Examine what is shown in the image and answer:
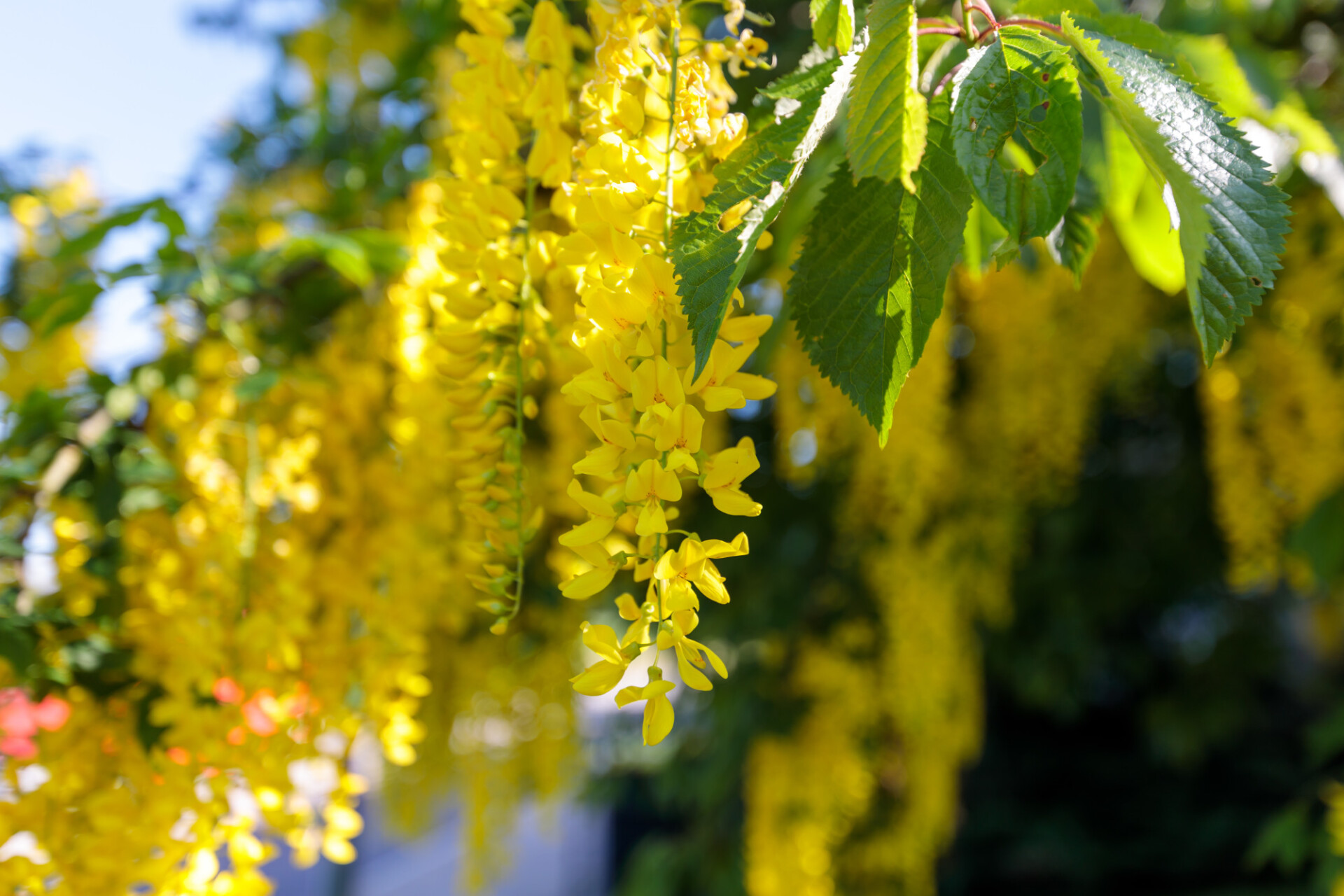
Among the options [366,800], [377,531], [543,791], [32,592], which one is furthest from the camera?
[366,800]

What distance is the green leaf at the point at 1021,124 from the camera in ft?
1.42

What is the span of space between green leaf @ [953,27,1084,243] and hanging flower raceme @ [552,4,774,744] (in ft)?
0.44

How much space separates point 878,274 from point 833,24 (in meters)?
0.15

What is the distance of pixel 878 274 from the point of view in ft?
1.48

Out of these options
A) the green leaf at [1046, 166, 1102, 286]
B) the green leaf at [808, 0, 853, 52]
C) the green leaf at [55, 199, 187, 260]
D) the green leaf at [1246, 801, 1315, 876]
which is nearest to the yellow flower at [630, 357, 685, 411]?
the green leaf at [808, 0, 853, 52]

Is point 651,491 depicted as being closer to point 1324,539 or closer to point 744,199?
point 744,199

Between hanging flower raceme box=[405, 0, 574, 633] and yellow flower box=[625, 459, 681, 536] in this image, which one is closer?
yellow flower box=[625, 459, 681, 536]

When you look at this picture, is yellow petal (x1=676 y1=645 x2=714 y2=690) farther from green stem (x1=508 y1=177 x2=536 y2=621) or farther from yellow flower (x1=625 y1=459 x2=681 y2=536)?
green stem (x1=508 y1=177 x2=536 y2=621)

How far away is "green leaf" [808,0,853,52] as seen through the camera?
0.47 meters

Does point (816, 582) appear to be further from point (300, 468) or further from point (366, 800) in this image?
point (366, 800)

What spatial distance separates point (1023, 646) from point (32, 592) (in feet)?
9.84

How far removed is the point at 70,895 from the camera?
86 cm

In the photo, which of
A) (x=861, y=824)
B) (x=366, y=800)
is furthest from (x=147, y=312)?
(x=366, y=800)

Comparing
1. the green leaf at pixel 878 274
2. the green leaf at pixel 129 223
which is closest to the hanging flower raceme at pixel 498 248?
the green leaf at pixel 878 274
